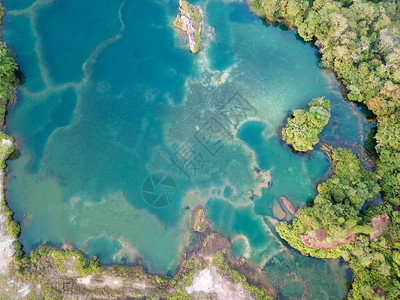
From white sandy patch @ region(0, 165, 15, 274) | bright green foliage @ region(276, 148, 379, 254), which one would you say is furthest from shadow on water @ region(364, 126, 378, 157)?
white sandy patch @ region(0, 165, 15, 274)

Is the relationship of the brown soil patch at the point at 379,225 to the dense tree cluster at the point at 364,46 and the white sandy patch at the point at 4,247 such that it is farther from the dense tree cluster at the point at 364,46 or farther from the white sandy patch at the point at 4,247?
the white sandy patch at the point at 4,247

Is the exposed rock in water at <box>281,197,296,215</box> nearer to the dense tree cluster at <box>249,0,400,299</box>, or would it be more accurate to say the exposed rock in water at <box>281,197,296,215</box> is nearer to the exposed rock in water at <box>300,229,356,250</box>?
the dense tree cluster at <box>249,0,400,299</box>

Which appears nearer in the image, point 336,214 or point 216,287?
point 336,214

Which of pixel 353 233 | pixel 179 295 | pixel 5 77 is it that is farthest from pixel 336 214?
pixel 5 77

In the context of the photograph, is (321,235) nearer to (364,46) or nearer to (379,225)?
(379,225)

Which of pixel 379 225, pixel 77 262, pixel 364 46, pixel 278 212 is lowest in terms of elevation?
pixel 77 262

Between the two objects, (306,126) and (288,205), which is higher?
(306,126)

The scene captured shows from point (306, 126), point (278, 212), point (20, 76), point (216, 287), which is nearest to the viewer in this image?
point (216, 287)
